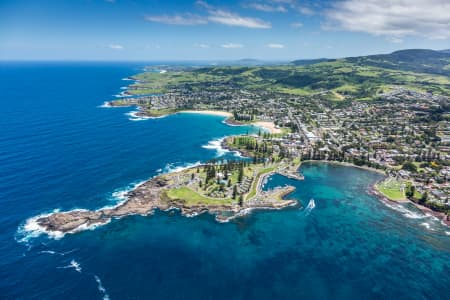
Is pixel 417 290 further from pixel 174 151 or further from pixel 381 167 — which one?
pixel 174 151

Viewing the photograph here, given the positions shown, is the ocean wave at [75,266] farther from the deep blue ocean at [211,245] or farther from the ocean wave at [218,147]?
the ocean wave at [218,147]

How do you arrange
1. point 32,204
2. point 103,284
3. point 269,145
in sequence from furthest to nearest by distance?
point 269,145, point 32,204, point 103,284

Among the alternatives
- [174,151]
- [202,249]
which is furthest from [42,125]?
[202,249]

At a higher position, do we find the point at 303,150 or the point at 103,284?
the point at 303,150

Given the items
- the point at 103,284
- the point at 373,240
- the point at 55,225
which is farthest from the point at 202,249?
the point at 373,240

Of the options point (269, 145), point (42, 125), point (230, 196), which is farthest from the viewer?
point (42, 125)

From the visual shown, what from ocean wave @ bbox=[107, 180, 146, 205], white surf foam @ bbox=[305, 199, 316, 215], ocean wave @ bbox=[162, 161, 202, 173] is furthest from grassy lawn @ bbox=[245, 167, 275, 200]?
ocean wave @ bbox=[107, 180, 146, 205]

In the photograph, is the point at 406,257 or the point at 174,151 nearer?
the point at 406,257

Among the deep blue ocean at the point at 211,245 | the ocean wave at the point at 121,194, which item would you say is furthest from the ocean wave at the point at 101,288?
the ocean wave at the point at 121,194
